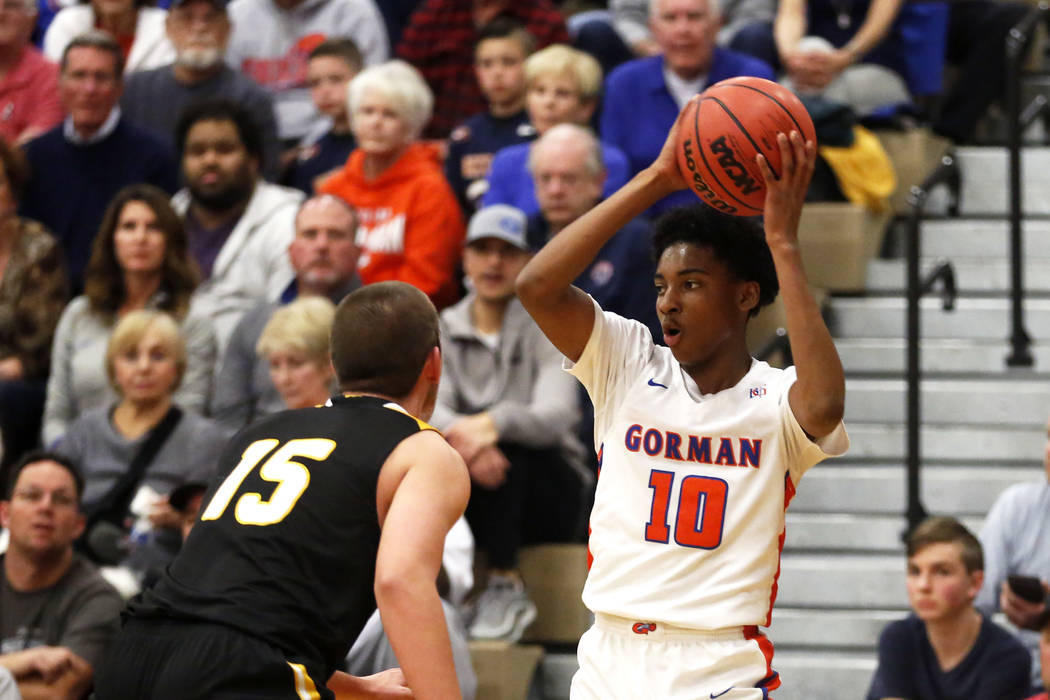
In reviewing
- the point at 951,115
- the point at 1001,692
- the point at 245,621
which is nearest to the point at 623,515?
the point at 245,621

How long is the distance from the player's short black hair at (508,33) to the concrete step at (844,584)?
304 centimetres

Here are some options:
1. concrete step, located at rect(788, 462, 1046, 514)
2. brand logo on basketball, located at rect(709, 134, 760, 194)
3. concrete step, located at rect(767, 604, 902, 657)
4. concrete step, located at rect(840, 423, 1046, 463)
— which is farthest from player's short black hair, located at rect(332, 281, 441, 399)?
concrete step, located at rect(840, 423, 1046, 463)

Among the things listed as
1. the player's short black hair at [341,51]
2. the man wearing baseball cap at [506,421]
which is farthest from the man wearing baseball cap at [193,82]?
the man wearing baseball cap at [506,421]

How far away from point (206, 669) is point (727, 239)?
158cm

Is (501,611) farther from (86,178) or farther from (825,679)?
(86,178)

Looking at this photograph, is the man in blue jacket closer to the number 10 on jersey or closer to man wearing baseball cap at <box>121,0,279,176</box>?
man wearing baseball cap at <box>121,0,279,176</box>

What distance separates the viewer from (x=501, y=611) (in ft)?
21.6

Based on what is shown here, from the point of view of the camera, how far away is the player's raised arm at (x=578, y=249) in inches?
151

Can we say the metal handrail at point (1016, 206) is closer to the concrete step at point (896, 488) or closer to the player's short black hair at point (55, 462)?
the concrete step at point (896, 488)

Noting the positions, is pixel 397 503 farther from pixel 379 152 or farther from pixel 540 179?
pixel 379 152

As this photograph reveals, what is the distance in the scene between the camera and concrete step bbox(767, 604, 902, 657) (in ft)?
22.6

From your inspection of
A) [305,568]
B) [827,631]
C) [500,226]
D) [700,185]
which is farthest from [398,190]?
[305,568]

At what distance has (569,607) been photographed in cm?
681

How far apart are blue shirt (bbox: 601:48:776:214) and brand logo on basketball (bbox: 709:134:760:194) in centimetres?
428
